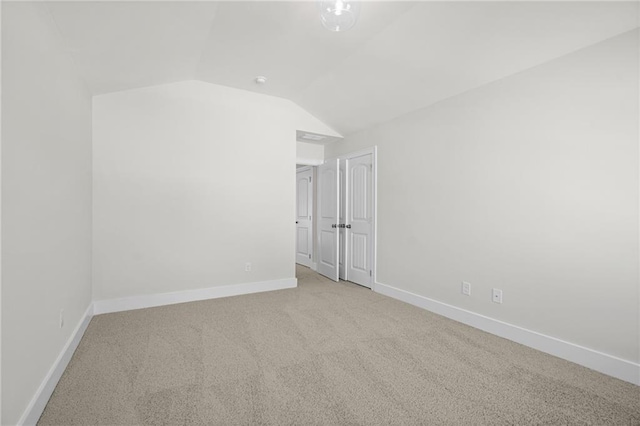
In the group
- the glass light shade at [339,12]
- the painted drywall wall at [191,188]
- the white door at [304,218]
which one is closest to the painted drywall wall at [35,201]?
the painted drywall wall at [191,188]

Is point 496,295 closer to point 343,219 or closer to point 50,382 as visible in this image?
point 343,219

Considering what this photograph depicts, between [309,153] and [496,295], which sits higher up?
[309,153]

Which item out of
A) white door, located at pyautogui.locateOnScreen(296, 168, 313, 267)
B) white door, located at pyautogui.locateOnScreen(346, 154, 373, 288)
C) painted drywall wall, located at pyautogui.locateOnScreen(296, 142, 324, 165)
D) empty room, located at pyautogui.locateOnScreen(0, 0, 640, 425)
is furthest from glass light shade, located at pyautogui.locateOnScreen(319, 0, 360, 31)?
white door, located at pyautogui.locateOnScreen(296, 168, 313, 267)

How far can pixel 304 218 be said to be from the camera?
6410mm

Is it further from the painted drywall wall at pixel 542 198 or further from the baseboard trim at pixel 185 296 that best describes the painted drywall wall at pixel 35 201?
the painted drywall wall at pixel 542 198

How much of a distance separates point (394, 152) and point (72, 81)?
339 cm

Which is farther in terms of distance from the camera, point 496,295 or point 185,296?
point 185,296

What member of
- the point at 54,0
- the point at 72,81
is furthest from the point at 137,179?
the point at 54,0

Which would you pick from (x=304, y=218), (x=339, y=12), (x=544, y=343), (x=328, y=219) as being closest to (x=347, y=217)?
(x=328, y=219)

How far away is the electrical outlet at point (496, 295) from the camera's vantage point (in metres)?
2.80

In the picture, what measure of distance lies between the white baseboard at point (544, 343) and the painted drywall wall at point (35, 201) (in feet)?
10.9

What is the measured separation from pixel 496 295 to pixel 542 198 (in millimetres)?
969

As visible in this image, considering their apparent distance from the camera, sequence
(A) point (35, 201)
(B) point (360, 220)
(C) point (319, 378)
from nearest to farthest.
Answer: (A) point (35, 201) < (C) point (319, 378) < (B) point (360, 220)

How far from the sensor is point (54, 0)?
1.81 m
